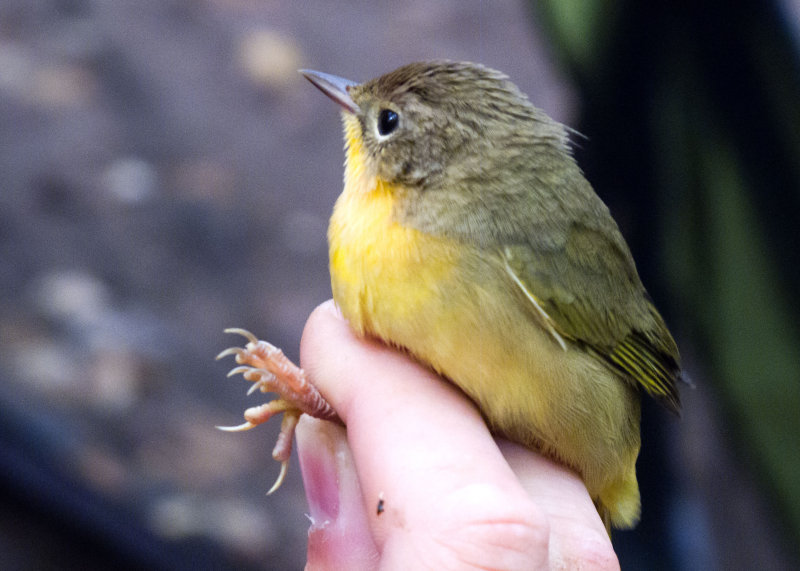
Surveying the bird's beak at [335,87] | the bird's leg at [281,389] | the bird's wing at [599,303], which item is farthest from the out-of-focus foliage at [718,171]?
the bird's leg at [281,389]

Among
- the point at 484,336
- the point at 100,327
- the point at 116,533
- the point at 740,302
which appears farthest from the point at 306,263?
the point at 484,336

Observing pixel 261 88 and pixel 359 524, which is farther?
pixel 261 88

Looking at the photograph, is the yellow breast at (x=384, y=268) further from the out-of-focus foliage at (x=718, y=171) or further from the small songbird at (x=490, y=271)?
the out-of-focus foliage at (x=718, y=171)

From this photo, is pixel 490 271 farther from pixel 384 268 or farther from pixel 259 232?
pixel 259 232

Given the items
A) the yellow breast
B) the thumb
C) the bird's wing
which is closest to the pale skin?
the thumb

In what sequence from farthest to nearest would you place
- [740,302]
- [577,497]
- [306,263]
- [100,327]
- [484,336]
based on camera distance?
[306,263], [100,327], [740,302], [577,497], [484,336]

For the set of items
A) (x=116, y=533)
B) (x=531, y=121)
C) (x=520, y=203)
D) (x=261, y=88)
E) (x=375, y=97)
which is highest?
(x=261, y=88)

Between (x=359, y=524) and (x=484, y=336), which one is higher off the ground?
(x=484, y=336)

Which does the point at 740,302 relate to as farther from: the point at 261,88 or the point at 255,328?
the point at 261,88
